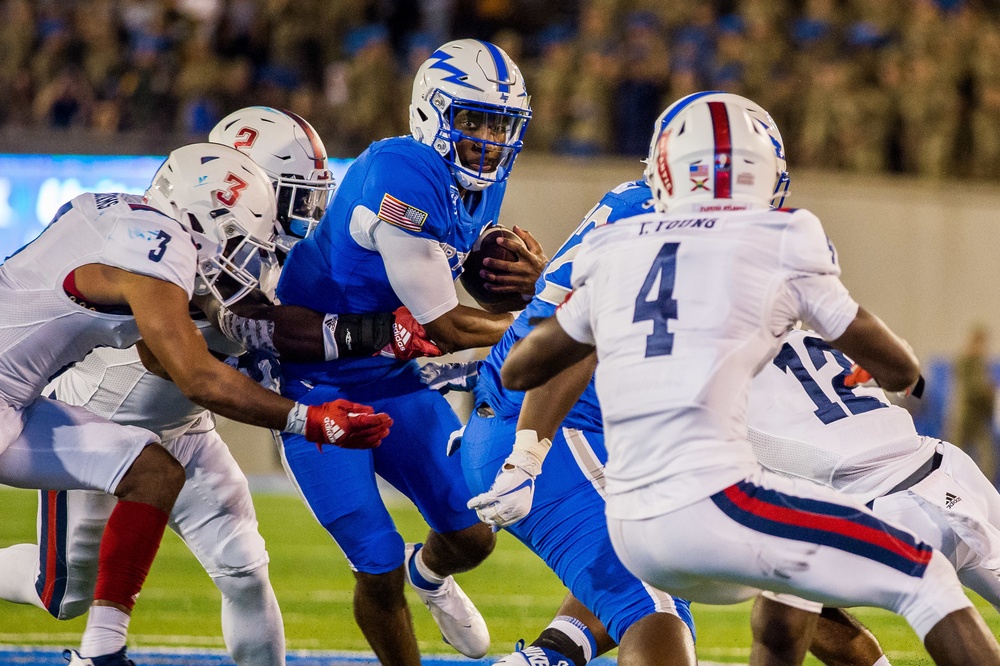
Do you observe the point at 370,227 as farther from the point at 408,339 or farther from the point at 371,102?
the point at 371,102

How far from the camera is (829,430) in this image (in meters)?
3.82

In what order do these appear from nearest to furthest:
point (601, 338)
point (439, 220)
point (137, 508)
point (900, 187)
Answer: point (601, 338), point (137, 508), point (439, 220), point (900, 187)

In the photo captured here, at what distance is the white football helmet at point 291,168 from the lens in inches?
190

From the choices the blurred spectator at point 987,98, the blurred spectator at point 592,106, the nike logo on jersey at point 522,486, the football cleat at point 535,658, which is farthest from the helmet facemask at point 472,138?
the blurred spectator at point 987,98

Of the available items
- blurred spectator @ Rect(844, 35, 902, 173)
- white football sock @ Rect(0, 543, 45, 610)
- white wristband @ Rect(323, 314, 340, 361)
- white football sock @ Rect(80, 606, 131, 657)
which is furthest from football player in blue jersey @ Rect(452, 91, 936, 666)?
blurred spectator @ Rect(844, 35, 902, 173)

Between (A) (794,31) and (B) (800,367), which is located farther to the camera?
(A) (794,31)

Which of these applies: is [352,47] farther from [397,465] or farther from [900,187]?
[397,465]

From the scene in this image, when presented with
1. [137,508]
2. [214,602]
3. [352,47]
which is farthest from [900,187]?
[137,508]

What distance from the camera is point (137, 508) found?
12.6 feet

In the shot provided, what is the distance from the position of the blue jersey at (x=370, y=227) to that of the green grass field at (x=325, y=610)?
64.7 inches

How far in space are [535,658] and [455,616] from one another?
120cm

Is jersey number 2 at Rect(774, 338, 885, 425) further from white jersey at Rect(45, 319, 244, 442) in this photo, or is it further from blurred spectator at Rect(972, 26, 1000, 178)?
blurred spectator at Rect(972, 26, 1000, 178)

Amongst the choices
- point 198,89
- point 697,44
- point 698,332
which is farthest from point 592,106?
point 698,332

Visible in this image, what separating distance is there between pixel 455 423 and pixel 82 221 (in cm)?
144
